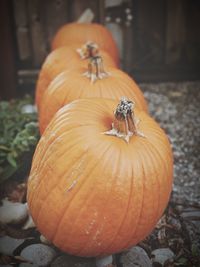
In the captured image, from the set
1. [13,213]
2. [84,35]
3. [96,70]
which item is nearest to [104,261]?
[13,213]

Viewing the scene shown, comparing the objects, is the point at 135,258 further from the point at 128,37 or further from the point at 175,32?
the point at 175,32

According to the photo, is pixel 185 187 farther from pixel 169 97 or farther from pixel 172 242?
pixel 169 97

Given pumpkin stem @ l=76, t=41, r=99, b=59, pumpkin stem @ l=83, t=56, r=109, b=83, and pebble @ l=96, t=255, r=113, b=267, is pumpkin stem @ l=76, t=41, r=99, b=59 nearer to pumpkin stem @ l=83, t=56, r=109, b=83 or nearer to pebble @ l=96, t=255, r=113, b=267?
pumpkin stem @ l=83, t=56, r=109, b=83

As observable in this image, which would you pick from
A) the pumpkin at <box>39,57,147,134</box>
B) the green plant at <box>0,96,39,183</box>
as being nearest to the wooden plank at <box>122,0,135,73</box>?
the green plant at <box>0,96,39,183</box>

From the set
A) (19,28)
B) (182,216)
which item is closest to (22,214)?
(182,216)

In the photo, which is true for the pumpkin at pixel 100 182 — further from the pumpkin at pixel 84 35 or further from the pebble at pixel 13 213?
the pumpkin at pixel 84 35

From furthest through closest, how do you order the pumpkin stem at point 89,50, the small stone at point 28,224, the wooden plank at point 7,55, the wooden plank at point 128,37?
the wooden plank at point 128,37 < the wooden plank at point 7,55 < the pumpkin stem at point 89,50 < the small stone at point 28,224

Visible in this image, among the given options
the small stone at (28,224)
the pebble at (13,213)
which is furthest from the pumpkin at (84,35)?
the small stone at (28,224)
